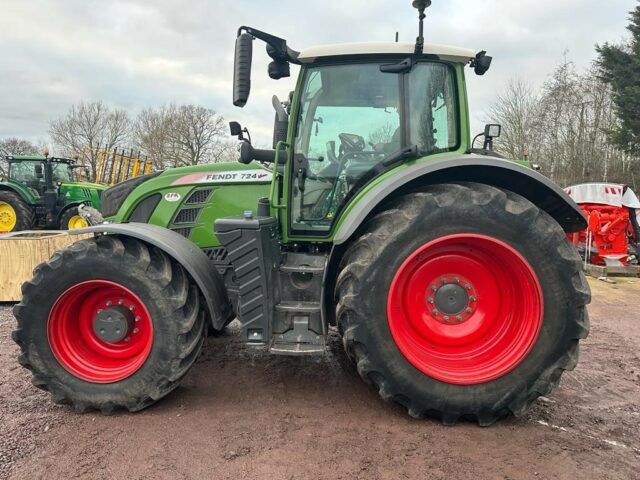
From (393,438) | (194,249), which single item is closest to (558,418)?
(393,438)

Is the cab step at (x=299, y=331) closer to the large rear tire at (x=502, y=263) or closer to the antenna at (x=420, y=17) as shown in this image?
the large rear tire at (x=502, y=263)

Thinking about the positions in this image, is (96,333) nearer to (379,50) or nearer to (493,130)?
(379,50)

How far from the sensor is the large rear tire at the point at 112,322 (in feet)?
9.43

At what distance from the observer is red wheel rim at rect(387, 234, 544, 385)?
2.80 m

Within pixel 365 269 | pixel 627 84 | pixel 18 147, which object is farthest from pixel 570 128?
pixel 18 147

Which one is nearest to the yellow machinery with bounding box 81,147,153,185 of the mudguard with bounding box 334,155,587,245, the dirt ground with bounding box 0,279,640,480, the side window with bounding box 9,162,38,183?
the side window with bounding box 9,162,38,183

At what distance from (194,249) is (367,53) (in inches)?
70.8

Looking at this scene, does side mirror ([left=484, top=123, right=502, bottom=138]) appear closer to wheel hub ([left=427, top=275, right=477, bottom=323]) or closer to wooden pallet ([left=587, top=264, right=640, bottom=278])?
wheel hub ([left=427, top=275, right=477, bottom=323])

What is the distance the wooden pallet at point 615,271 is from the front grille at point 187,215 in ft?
27.6

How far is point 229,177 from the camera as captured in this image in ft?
12.5

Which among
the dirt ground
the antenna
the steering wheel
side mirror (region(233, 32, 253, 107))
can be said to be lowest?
the dirt ground

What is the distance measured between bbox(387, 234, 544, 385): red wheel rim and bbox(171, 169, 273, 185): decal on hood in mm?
1584

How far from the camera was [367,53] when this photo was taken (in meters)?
2.98

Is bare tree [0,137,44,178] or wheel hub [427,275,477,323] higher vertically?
bare tree [0,137,44,178]
